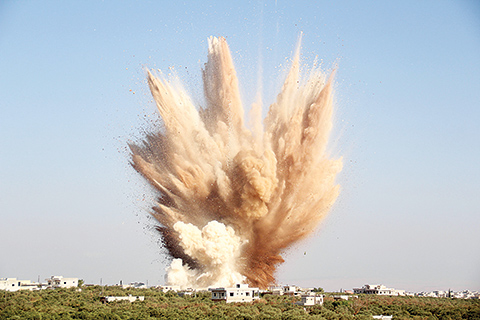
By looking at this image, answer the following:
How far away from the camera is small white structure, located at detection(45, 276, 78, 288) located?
267 ft

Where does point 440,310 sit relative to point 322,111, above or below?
below

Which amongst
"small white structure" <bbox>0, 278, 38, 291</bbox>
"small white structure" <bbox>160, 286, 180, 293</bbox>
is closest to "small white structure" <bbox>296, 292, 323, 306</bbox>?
"small white structure" <bbox>160, 286, 180, 293</bbox>

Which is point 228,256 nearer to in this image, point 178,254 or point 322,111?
point 178,254

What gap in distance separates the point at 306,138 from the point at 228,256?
13.2 m

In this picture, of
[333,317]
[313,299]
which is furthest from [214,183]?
[333,317]

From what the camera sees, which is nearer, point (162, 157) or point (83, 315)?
point (83, 315)

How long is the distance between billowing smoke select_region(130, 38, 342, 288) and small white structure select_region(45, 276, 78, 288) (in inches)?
701

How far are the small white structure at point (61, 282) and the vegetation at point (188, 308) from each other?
36.9ft

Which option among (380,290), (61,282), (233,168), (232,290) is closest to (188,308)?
(232,290)

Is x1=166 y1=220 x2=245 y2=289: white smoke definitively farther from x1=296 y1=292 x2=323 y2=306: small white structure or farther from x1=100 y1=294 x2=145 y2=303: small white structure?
x1=296 y1=292 x2=323 y2=306: small white structure

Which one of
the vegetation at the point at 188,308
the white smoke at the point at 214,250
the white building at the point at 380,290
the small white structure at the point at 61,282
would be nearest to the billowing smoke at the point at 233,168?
the white smoke at the point at 214,250

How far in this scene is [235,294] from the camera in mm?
63719

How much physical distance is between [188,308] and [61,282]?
98.0ft

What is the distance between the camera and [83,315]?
52.5m
